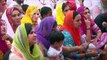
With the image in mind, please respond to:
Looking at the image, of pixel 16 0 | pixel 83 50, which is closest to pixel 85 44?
pixel 83 50

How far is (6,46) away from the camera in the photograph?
3.87m

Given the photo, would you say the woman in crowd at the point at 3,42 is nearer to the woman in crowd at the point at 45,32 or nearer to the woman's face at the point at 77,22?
the woman in crowd at the point at 45,32

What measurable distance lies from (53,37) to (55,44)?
0.09 meters

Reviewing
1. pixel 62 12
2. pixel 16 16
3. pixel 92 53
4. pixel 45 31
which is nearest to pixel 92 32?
pixel 62 12

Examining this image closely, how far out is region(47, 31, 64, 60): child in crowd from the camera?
3375 millimetres

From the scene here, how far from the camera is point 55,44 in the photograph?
3.41 metres

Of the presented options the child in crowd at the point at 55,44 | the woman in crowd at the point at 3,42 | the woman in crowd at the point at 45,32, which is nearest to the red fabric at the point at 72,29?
the woman in crowd at the point at 45,32

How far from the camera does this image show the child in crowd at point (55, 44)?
3375 mm

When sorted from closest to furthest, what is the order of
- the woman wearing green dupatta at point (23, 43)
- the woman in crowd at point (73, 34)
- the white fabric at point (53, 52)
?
the woman wearing green dupatta at point (23, 43) → the white fabric at point (53, 52) → the woman in crowd at point (73, 34)

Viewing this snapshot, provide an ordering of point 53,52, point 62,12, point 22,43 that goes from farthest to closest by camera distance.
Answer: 1. point 62,12
2. point 53,52
3. point 22,43

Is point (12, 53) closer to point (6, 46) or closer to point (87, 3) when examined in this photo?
point (6, 46)

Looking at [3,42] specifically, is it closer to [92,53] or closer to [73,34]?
[73,34]

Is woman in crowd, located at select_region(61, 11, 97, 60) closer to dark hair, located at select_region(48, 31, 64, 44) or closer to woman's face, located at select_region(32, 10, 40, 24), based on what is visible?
dark hair, located at select_region(48, 31, 64, 44)

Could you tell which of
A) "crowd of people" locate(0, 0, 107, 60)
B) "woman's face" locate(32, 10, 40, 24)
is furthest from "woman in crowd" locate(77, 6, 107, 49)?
"woman's face" locate(32, 10, 40, 24)
